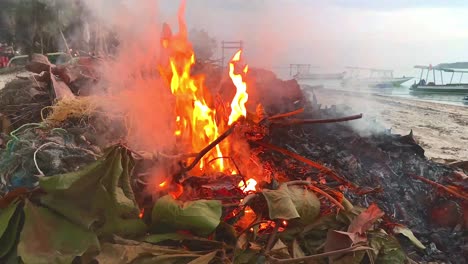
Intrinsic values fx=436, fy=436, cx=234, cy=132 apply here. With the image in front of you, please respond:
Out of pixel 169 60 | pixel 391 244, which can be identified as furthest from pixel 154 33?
pixel 391 244

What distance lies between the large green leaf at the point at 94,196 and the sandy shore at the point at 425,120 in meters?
4.49

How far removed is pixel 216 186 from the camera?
11.9 feet

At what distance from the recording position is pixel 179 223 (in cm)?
307

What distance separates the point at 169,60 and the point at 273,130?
4.95ft

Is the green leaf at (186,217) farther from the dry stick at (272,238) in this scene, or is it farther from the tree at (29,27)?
the tree at (29,27)

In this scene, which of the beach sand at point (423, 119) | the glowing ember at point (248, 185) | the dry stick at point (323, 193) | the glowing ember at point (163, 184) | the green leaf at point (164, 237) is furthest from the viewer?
the beach sand at point (423, 119)

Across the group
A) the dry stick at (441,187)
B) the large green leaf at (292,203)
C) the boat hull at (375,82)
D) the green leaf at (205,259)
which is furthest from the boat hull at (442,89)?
the green leaf at (205,259)

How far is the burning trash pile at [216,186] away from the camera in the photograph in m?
2.89

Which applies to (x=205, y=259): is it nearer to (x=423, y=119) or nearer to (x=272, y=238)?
(x=272, y=238)

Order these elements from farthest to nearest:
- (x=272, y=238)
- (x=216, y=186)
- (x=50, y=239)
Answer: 1. (x=216, y=186)
2. (x=272, y=238)
3. (x=50, y=239)

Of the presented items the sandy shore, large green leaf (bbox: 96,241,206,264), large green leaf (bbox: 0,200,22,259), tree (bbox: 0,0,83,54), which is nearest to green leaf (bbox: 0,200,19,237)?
large green leaf (bbox: 0,200,22,259)

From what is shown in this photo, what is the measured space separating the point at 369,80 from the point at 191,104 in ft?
62.1

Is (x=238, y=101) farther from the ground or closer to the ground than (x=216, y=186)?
farther from the ground

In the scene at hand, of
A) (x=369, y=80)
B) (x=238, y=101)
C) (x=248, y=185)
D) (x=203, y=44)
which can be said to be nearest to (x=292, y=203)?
(x=248, y=185)
